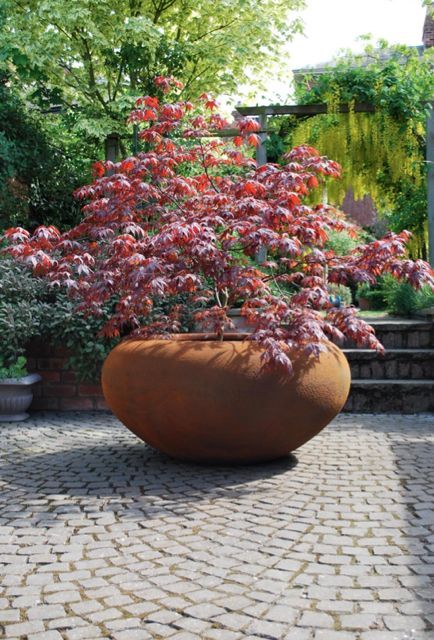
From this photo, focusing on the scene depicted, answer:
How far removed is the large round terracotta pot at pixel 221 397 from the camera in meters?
4.05

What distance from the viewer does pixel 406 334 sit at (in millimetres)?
7293

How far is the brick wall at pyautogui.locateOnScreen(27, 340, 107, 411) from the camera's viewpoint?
22.6ft

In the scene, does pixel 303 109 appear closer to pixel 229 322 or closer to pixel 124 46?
pixel 124 46

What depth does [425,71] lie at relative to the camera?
860 cm

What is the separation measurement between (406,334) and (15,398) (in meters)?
4.15

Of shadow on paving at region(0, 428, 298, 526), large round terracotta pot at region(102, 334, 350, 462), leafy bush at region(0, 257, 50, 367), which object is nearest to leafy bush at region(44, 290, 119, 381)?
leafy bush at region(0, 257, 50, 367)

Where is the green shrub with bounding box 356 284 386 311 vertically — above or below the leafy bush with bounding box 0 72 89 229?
below

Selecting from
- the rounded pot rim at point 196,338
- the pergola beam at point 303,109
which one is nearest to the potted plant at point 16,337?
the rounded pot rim at point 196,338

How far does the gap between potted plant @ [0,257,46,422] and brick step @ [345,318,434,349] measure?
132 inches

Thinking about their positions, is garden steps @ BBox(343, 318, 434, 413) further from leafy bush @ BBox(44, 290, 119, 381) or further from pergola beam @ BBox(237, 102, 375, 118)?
pergola beam @ BBox(237, 102, 375, 118)

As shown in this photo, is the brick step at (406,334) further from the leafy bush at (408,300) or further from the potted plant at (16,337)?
the potted plant at (16,337)

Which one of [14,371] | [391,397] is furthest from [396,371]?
[14,371]

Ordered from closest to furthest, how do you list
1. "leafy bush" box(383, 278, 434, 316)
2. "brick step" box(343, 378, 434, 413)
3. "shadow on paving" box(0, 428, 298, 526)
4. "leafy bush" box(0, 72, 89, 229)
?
"shadow on paving" box(0, 428, 298, 526) → "brick step" box(343, 378, 434, 413) → "leafy bush" box(383, 278, 434, 316) → "leafy bush" box(0, 72, 89, 229)

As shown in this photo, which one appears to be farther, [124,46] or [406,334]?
[124,46]
